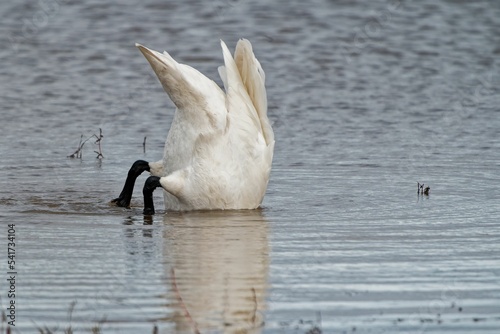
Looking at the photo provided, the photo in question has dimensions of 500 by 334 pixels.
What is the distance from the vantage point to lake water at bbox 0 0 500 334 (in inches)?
262

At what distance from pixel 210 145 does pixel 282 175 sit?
2034mm

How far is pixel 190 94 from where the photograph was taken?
9555mm

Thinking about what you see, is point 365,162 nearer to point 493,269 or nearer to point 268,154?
point 268,154

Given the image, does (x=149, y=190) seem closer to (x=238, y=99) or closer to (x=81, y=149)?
(x=238, y=99)

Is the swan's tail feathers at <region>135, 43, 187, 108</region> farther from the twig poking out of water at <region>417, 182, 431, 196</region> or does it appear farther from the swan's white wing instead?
the twig poking out of water at <region>417, 182, 431, 196</region>

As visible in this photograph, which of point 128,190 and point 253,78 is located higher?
point 253,78

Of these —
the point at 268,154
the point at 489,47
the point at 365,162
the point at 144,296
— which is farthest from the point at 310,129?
the point at 144,296

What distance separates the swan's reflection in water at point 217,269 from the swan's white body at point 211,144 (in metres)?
0.17

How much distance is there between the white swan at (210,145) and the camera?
9523 millimetres

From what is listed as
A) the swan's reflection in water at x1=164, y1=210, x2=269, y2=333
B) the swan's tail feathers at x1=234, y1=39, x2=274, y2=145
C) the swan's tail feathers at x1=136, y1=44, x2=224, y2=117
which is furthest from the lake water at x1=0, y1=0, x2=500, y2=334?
the swan's tail feathers at x1=136, y1=44, x2=224, y2=117

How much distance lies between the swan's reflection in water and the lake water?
0.02 meters

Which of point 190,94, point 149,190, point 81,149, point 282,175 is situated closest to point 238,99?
point 190,94

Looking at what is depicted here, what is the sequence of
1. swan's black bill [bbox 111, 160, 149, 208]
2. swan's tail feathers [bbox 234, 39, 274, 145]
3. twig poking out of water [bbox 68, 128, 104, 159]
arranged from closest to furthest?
swan's tail feathers [bbox 234, 39, 274, 145], swan's black bill [bbox 111, 160, 149, 208], twig poking out of water [bbox 68, 128, 104, 159]

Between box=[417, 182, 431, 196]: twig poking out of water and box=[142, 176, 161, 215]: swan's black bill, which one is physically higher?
box=[142, 176, 161, 215]: swan's black bill
